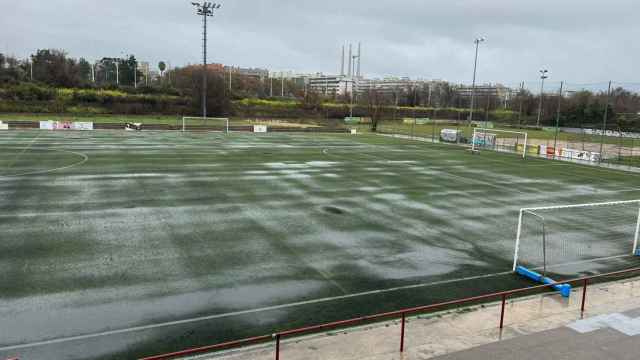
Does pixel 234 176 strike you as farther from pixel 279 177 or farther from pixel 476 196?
pixel 476 196

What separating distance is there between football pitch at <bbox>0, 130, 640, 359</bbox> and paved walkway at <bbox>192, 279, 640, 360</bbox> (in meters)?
1.26

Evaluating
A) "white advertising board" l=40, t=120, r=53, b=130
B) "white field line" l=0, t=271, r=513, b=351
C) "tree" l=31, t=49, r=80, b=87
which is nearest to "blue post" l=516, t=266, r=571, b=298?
"white field line" l=0, t=271, r=513, b=351

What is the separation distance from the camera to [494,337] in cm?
1120

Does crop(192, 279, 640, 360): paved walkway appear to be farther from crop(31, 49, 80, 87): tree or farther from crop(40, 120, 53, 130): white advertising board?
crop(31, 49, 80, 87): tree

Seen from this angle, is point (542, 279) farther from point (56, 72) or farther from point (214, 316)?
point (56, 72)

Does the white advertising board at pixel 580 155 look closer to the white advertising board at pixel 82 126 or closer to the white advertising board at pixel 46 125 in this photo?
the white advertising board at pixel 82 126

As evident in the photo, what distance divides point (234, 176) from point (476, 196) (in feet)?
48.6

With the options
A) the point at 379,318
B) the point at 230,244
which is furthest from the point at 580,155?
the point at 379,318

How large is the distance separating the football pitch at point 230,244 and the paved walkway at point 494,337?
1.26 metres

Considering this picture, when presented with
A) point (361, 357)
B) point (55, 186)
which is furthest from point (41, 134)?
point (361, 357)

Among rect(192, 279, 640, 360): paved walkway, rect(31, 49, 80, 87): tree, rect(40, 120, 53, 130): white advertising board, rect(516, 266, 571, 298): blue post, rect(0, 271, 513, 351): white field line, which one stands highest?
rect(31, 49, 80, 87): tree

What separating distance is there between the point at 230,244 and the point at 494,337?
988 cm

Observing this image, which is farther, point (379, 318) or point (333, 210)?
point (333, 210)

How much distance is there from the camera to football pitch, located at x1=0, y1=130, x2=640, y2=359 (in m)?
12.0
